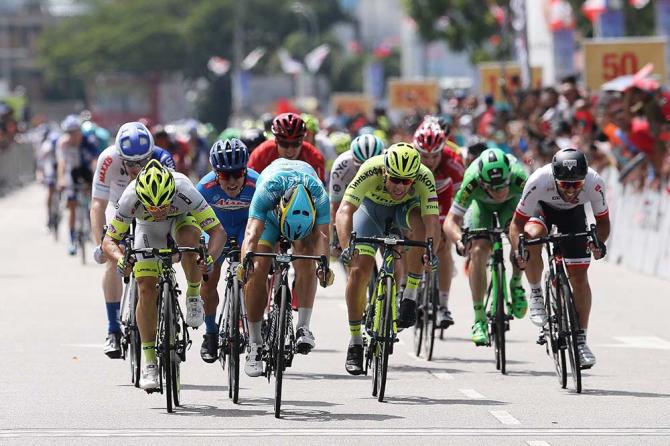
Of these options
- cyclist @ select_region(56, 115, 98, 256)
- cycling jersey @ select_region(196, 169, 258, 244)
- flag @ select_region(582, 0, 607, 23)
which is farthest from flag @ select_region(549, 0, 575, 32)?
cycling jersey @ select_region(196, 169, 258, 244)

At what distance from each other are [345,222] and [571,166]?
1567 mm

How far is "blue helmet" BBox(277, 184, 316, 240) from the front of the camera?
11234 mm

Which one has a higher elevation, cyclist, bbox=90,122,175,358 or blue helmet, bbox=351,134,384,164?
blue helmet, bbox=351,134,384,164

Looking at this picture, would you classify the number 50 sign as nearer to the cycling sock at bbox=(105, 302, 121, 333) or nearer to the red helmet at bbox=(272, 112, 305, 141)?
the red helmet at bbox=(272, 112, 305, 141)

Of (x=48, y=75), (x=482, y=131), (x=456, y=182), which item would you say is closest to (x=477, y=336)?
(x=456, y=182)

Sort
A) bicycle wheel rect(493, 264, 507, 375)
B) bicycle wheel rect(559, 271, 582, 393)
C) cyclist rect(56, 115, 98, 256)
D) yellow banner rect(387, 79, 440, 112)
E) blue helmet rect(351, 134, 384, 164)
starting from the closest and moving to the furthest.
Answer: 1. bicycle wheel rect(559, 271, 582, 393)
2. bicycle wheel rect(493, 264, 507, 375)
3. blue helmet rect(351, 134, 384, 164)
4. cyclist rect(56, 115, 98, 256)
5. yellow banner rect(387, 79, 440, 112)

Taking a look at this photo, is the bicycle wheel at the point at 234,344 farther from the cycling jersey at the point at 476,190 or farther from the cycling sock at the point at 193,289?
the cycling jersey at the point at 476,190

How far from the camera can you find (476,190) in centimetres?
1376

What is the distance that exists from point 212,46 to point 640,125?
108349 millimetres

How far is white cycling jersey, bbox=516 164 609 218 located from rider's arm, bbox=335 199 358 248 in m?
1.18

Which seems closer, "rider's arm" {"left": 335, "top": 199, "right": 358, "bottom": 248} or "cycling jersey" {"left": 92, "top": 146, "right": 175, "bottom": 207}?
"rider's arm" {"left": 335, "top": 199, "right": 358, "bottom": 248}

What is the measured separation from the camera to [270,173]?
1158 cm

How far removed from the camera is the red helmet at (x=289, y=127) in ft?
44.9

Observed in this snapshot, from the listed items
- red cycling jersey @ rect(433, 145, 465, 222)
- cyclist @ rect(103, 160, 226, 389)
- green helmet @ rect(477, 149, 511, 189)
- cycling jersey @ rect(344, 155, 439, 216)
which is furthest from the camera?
red cycling jersey @ rect(433, 145, 465, 222)
